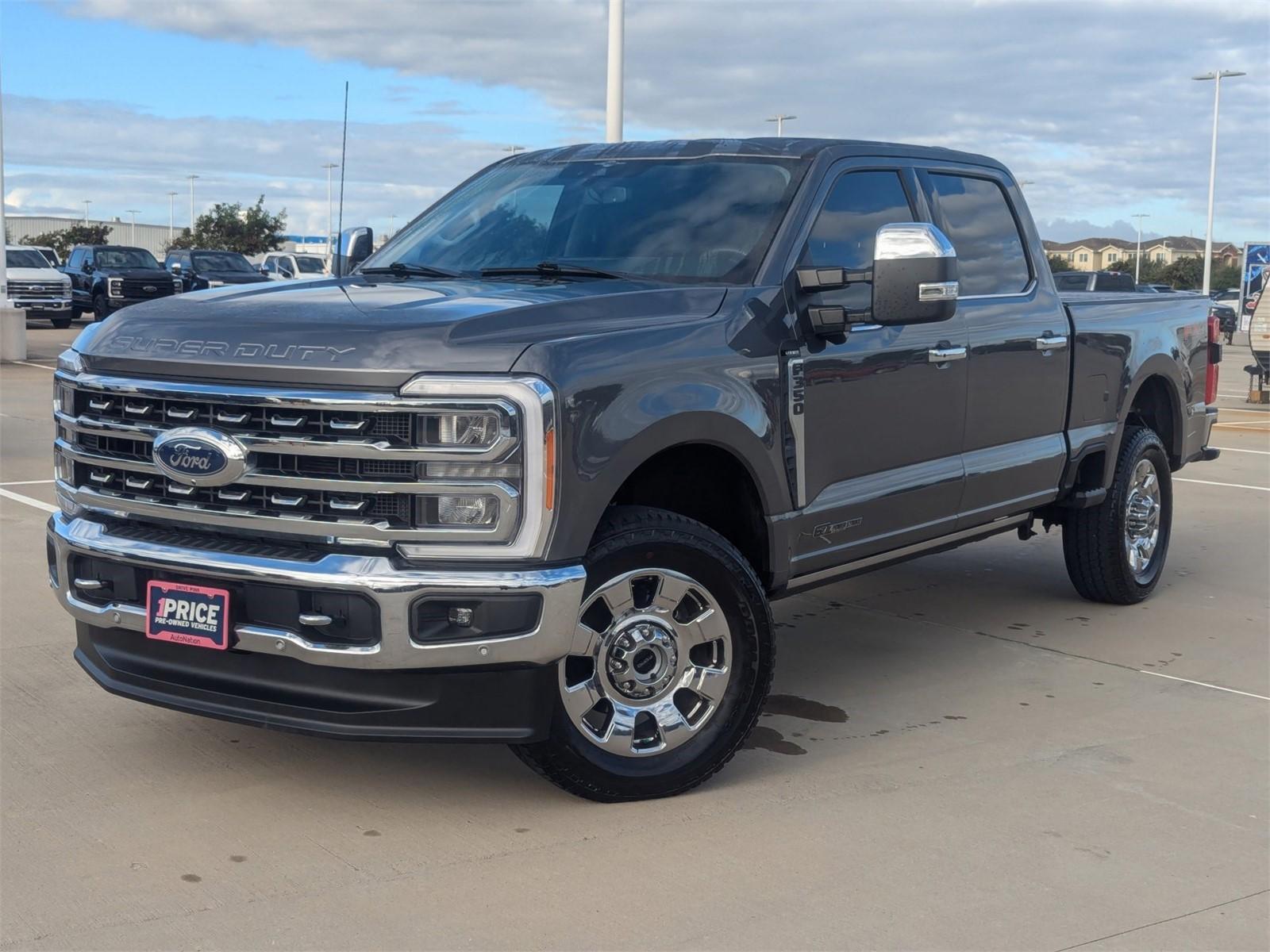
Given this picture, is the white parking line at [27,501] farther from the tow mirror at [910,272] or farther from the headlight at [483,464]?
the tow mirror at [910,272]

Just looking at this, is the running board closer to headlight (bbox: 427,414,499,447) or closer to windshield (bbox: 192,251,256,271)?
headlight (bbox: 427,414,499,447)

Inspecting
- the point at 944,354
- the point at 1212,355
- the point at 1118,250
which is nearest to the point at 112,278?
the point at 1212,355

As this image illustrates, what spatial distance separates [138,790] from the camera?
4.34 m

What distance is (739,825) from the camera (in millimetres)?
4180

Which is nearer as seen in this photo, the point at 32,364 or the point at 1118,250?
the point at 32,364

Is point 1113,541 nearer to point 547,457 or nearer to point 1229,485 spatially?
point 547,457

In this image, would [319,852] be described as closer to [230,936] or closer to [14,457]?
[230,936]

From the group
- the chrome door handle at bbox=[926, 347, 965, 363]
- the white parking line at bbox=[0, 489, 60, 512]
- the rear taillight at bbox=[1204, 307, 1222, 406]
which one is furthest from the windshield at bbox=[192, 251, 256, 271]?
the chrome door handle at bbox=[926, 347, 965, 363]

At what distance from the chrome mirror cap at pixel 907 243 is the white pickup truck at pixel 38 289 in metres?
30.0

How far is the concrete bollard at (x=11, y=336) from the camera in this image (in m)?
22.7

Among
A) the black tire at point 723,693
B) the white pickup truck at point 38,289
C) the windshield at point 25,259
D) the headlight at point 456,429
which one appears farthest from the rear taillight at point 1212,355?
the windshield at point 25,259

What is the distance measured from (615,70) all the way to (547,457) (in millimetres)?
10383

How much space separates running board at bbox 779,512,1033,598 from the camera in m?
5.08

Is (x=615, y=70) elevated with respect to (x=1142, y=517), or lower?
elevated
